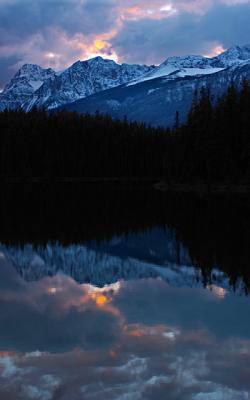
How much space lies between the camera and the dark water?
11805mm

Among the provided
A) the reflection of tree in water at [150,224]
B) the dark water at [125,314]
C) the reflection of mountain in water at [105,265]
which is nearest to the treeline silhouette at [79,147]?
the reflection of tree in water at [150,224]

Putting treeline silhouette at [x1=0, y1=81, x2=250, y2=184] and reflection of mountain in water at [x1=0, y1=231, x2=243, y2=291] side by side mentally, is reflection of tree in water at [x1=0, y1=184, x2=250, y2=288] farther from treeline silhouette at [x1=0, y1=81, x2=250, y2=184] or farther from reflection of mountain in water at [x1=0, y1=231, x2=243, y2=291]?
treeline silhouette at [x1=0, y1=81, x2=250, y2=184]

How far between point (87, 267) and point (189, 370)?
540 inches

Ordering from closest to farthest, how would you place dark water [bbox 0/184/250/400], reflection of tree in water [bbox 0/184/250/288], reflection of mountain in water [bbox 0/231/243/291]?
dark water [bbox 0/184/250/400], reflection of mountain in water [bbox 0/231/243/291], reflection of tree in water [bbox 0/184/250/288]

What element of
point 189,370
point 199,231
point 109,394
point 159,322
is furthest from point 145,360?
point 199,231

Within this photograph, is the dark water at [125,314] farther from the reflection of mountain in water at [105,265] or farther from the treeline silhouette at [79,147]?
the treeline silhouette at [79,147]

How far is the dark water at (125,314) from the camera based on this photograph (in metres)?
11.8

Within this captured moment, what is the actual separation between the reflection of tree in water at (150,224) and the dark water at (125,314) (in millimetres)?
184

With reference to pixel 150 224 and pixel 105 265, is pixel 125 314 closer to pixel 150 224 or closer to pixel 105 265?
pixel 105 265

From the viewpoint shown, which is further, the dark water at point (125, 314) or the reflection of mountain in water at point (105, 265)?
the reflection of mountain in water at point (105, 265)

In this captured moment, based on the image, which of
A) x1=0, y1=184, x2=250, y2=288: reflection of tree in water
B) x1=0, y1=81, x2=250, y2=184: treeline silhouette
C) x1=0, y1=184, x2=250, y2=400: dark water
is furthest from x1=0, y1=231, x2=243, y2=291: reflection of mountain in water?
x1=0, y1=81, x2=250, y2=184: treeline silhouette

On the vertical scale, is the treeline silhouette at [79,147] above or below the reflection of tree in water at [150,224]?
above

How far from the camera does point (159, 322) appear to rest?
53.9ft

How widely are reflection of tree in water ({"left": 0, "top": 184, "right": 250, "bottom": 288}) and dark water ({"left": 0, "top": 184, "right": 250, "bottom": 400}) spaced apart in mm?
184
